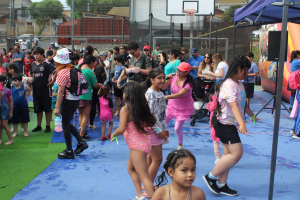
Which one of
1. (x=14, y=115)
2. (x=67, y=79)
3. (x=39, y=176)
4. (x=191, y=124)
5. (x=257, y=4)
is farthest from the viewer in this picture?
(x=191, y=124)

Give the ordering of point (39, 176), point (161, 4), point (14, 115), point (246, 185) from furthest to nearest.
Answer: point (161, 4) < point (14, 115) < point (39, 176) < point (246, 185)

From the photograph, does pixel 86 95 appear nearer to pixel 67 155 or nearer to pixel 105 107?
pixel 105 107

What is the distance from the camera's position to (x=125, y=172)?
4504mm

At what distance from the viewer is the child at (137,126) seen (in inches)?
123

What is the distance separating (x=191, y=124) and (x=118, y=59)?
2.67 meters

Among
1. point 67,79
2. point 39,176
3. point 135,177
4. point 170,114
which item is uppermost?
point 67,79

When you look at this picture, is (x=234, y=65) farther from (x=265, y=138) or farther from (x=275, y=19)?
(x=275, y=19)

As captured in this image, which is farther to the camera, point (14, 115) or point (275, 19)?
point (275, 19)

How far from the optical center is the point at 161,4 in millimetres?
24250

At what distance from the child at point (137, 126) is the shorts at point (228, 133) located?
941 millimetres

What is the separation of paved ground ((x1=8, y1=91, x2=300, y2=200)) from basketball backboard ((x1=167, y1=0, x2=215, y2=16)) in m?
9.88

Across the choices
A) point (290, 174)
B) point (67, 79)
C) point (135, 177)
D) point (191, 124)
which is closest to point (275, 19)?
point (191, 124)

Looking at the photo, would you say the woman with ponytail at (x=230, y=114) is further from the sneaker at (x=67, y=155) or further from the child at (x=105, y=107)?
the child at (x=105, y=107)

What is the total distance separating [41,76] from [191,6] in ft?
34.1
